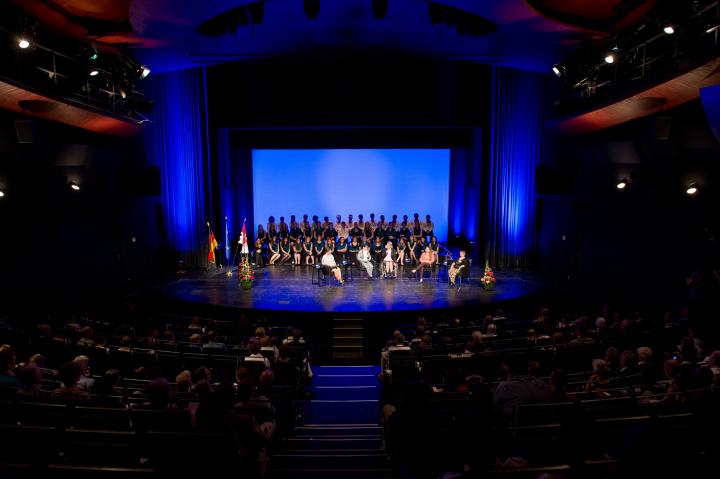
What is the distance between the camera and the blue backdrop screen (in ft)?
48.8

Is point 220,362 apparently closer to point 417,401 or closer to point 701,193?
point 417,401

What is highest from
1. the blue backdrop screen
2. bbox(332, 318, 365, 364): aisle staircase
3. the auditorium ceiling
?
the auditorium ceiling

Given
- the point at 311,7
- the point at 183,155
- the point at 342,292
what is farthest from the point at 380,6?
the point at 183,155

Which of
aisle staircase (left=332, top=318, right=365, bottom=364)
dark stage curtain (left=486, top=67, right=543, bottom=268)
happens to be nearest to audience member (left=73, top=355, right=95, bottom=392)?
aisle staircase (left=332, top=318, right=365, bottom=364)

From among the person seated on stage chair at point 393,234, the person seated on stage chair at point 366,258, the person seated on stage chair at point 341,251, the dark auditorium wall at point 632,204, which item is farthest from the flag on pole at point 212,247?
the dark auditorium wall at point 632,204

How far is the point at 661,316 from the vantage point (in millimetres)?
8391

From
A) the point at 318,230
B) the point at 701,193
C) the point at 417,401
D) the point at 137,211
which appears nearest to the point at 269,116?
the point at 318,230

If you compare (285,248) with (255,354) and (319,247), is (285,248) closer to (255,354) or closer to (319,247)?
(319,247)

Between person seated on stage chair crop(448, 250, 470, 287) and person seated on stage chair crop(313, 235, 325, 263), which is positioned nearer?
person seated on stage chair crop(448, 250, 470, 287)

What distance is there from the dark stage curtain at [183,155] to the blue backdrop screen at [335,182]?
1.84 m

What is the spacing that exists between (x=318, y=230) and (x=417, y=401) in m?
10.9

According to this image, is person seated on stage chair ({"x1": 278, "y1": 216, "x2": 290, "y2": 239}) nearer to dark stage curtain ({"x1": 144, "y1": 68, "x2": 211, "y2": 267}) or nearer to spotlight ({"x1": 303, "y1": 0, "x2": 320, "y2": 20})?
dark stage curtain ({"x1": 144, "y1": 68, "x2": 211, "y2": 267})

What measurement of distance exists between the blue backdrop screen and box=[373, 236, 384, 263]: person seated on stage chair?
2.31 metres

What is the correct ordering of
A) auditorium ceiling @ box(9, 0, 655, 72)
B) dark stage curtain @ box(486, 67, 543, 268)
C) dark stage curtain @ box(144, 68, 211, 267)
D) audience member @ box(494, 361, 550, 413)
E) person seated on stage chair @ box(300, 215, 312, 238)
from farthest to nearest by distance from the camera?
person seated on stage chair @ box(300, 215, 312, 238), dark stage curtain @ box(486, 67, 543, 268), dark stage curtain @ box(144, 68, 211, 267), auditorium ceiling @ box(9, 0, 655, 72), audience member @ box(494, 361, 550, 413)
